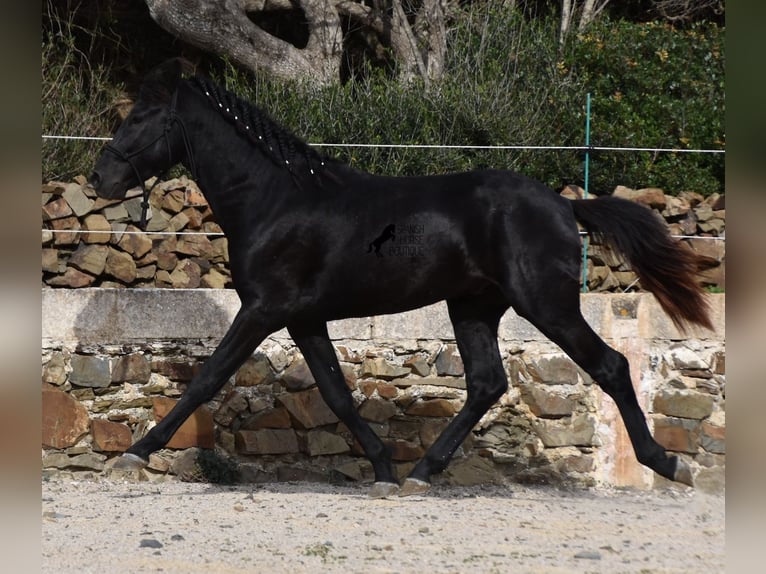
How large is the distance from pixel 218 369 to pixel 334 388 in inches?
25.2

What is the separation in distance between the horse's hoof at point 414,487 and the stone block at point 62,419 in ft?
7.24

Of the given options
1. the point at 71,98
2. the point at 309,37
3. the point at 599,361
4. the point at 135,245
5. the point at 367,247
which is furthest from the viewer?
the point at 309,37

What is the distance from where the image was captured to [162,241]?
743 cm

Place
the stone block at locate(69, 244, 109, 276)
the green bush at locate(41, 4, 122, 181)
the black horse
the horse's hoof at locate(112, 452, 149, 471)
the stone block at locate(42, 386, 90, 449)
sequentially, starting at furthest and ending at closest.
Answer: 1. the green bush at locate(41, 4, 122, 181)
2. the stone block at locate(69, 244, 109, 276)
3. the stone block at locate(42, 386, 90, 449)
4. the black horse
5. the horse's hoof at locate(112, 452, 149, 471)

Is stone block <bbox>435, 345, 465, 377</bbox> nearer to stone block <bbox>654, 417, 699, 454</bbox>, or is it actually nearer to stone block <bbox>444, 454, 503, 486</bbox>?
stone block <bbox>444, 454, 503, 486</bbox>

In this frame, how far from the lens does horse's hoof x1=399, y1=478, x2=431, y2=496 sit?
203 inches

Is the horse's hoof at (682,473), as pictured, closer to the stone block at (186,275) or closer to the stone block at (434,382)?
the stone block at (434,382)

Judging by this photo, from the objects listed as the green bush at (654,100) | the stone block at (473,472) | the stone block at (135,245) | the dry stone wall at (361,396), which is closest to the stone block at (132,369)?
the dry stone wall at (361,396)

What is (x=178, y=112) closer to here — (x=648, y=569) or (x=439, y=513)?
(x=439, y=513)

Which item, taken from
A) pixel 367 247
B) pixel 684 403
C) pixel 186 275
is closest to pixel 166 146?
pixel 367 247

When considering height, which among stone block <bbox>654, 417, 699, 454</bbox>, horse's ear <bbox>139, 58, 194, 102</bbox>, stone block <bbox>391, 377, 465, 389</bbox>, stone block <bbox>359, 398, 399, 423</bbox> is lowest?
stone block <bbox>654, 417, 699, 454</bbox>

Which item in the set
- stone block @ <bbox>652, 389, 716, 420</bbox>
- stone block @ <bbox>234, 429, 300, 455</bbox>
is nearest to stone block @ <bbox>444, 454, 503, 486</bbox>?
stone block @ <bbox>234, 429, 300, 455</bbox>

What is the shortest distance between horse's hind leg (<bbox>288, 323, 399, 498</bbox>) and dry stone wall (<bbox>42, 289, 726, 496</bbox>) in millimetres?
1033

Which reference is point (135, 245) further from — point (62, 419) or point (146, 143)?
point (146, 143)
